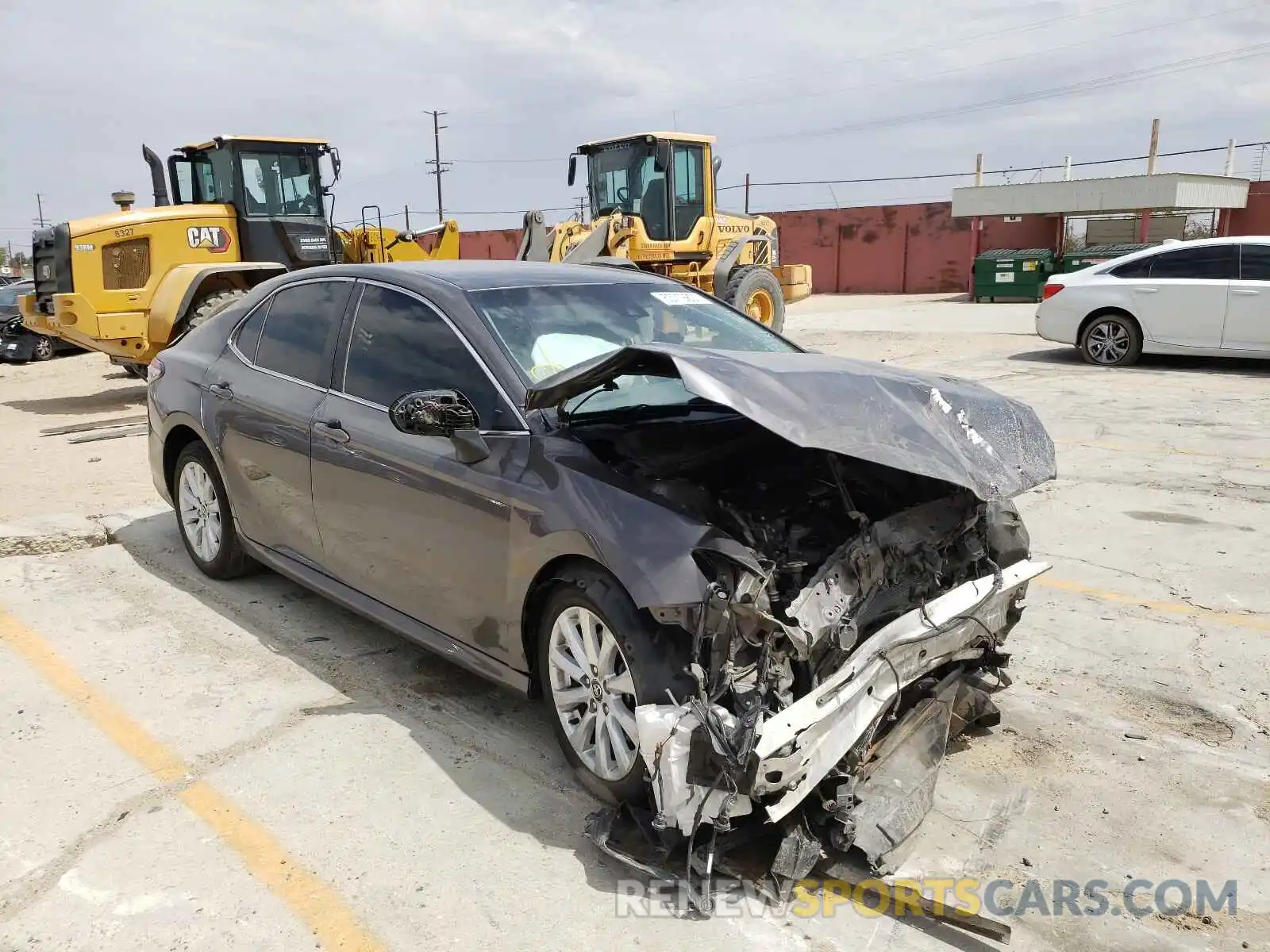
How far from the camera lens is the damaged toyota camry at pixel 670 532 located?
2.82 m

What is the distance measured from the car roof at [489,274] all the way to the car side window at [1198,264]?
976 cm

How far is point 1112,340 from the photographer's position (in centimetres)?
1276

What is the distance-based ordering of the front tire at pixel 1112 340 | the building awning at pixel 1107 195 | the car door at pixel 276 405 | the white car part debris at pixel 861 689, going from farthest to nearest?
the building awning at pixel 1107 195, the front tire at pixel 1112 340, the car door at pixel 276 405, the white car part debris at pixel 861 689

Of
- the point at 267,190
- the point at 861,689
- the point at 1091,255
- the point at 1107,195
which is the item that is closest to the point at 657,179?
the point at 267,190

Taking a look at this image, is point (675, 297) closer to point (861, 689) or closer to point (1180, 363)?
point (861, 689)

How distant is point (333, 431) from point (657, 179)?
37.8 ft

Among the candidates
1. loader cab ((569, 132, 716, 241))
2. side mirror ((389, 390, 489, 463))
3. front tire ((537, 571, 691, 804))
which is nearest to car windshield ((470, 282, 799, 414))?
side mirror ((389, 390, 489, 463))

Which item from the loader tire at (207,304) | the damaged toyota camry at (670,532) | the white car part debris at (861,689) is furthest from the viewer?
the loader tire at (207,304)

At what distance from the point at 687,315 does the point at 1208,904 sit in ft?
9.57

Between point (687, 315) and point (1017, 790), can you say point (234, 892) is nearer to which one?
point (1017, 790)

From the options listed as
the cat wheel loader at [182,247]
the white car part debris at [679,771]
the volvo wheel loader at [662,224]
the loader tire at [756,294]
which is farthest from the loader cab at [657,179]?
the white car part debris at [679,771]

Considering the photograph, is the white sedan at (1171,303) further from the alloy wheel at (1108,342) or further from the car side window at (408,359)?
the car side window at (408,359)

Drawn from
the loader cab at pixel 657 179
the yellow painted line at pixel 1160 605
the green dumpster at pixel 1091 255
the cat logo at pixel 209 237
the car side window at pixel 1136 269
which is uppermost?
the loader cab at pixel 657 179

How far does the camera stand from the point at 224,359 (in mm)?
5195
